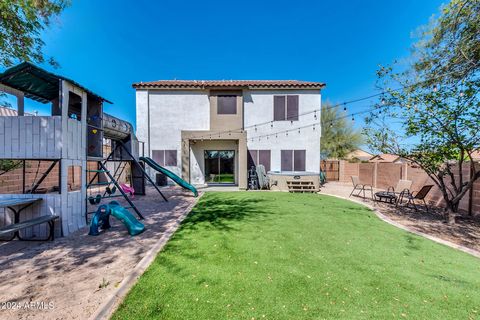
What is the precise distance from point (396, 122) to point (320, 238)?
17.3 feet

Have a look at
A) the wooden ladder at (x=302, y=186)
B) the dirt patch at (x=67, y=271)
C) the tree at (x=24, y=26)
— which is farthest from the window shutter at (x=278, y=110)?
the tree at (x=24, y=26)

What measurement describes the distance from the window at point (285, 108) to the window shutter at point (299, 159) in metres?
2.50

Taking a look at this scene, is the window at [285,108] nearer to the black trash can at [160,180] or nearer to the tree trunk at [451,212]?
the black trash can at [160,180]

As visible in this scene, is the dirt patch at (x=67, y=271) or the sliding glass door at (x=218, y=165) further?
the sliding glass door at (x=218, y=165)

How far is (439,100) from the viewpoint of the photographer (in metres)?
6.06

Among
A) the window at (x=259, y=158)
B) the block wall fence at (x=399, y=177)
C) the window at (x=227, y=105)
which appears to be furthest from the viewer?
the window at (x=259, y=158)

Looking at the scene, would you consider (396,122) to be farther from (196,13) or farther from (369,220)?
(196,13)

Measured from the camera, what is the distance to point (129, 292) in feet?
8.93

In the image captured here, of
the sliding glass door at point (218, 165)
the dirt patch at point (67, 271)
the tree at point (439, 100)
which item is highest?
the tree at point (439, 100)

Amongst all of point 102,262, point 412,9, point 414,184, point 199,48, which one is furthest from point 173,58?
point 414,184

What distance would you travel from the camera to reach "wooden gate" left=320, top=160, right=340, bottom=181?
19.0 metres

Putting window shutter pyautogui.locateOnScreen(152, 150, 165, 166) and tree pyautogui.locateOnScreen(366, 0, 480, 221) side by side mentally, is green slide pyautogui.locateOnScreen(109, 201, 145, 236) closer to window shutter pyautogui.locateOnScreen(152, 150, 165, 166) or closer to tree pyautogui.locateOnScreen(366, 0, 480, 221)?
tree pyautogui.locateOnScreen(366, 0, 480, 221)

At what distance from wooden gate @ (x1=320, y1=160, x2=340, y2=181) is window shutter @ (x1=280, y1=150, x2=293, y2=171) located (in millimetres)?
5621

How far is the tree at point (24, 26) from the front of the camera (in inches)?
258
